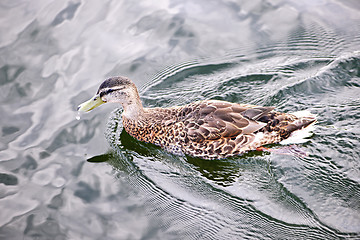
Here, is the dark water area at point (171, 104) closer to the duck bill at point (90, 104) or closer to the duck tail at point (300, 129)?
the duck tail at point (300, 129)

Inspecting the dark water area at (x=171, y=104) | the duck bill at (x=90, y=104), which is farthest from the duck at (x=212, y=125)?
the dark water area at (x=171, y=104)

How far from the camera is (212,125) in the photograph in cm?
665

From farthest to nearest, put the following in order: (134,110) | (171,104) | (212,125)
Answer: (171,104) → (134,110) → (212,125)

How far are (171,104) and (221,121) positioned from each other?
1644mm

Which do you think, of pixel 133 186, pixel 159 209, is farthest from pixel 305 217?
pixel 133 186

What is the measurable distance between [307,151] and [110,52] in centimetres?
493

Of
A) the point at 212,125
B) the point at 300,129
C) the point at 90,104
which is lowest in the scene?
the point at 300,129

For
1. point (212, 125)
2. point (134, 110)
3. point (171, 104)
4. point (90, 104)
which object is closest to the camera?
point (212, 125)

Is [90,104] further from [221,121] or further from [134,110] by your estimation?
[221,121]

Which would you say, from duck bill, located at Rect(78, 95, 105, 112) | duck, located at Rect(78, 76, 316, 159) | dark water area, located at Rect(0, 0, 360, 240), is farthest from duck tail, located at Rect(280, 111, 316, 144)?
duck bill, located at Rect(78, 95, 105, 112)

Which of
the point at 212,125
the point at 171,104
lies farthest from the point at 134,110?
the point at 212,125

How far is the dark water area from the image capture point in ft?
19.6

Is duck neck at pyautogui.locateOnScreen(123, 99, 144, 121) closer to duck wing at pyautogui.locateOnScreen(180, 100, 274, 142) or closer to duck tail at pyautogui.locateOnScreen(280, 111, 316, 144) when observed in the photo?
duck wing at pyautogui.locateOnScreen(180, 100, 274, 142)

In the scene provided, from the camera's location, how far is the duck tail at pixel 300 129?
271 inches
